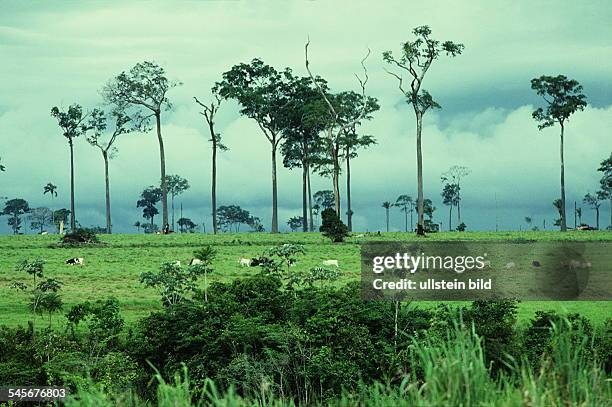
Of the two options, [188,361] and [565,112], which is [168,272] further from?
[565,112]

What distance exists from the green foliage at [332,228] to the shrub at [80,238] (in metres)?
11.1

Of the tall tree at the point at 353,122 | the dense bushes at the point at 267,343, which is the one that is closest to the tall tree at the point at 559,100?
the tall tree at the point at 353,122

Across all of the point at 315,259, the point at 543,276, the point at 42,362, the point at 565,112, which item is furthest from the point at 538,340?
the point at 565,112

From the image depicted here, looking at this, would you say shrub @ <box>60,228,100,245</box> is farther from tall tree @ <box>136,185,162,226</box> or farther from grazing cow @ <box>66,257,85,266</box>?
tall tree @ <box>136,185,162,226</box>

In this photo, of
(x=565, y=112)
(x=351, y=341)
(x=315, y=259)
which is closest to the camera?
(x=351, y=341)

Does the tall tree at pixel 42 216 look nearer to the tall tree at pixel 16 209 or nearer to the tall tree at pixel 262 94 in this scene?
the tall tree at pixel 16 209

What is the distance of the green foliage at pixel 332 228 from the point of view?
138 ft

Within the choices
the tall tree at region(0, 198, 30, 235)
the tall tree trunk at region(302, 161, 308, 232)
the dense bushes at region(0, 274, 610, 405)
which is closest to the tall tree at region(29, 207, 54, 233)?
the tall tree at region(0, 198, 30, 235)

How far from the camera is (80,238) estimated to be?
41781 millimetres

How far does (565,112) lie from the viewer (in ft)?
211

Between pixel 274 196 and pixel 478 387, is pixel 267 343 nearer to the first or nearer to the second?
pixel 478 387

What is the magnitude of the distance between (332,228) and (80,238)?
40.3 feet

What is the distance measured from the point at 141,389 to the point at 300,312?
2579 millimetres

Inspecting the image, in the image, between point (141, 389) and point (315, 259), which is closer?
point (141, 389)
